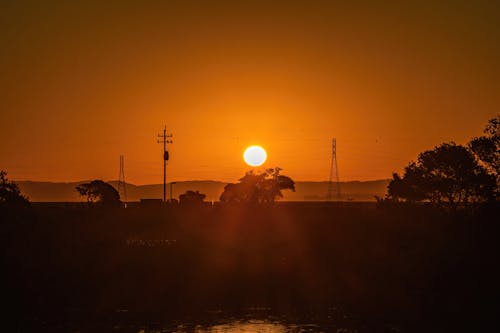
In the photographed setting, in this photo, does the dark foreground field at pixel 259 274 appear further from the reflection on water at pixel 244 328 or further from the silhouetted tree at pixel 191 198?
the silhouetted tree at pixel 191 198

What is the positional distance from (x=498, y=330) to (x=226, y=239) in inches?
1708

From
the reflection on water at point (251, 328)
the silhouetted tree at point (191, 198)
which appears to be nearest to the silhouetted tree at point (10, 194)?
the reflection on water at point (251, 328)

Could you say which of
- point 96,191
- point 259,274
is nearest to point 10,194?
point 259,274

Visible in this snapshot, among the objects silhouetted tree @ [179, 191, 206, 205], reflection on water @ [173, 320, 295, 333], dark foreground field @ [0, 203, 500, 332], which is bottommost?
reflection on water @ [173, 320, 295, 333]

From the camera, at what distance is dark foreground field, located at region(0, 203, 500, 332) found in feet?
139

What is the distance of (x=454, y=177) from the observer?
99938mm

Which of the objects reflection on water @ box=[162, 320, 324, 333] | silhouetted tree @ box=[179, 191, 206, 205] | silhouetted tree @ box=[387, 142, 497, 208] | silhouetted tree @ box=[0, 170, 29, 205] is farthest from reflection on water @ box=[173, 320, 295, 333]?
silhouetted tree @ box=[179, 191, 206, 205]

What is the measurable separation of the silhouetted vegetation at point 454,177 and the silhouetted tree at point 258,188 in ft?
122

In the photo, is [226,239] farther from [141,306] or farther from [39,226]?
[141,306]

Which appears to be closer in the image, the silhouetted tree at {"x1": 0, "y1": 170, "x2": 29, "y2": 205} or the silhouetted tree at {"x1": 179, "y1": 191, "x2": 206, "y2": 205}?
the silhouetted tree at {"x1": 0, "y1": 170, "x2": 29, "y2": 205}

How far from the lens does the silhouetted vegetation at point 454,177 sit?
295 feet

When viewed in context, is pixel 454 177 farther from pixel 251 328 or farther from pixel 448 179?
pixel 251 328

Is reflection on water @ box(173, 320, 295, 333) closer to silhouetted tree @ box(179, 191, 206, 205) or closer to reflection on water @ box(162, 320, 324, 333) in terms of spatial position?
reflection on water @ box(162, 320, 324, 333)

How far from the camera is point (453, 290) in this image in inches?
1992
